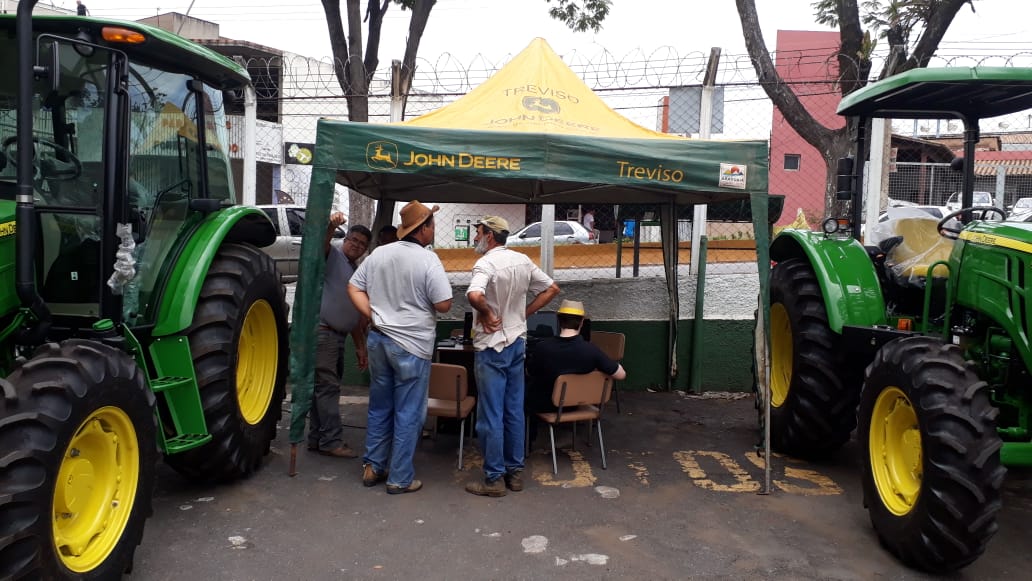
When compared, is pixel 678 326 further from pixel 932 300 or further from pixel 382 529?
pixel 382 529

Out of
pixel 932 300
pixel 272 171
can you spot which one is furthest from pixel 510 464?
pixel 272 171

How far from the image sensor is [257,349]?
538 centimetres

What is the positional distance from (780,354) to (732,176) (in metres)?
1.77

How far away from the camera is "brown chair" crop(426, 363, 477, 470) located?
17.2 feet

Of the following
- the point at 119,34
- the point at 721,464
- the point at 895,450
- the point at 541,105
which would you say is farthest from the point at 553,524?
the point at 119,34

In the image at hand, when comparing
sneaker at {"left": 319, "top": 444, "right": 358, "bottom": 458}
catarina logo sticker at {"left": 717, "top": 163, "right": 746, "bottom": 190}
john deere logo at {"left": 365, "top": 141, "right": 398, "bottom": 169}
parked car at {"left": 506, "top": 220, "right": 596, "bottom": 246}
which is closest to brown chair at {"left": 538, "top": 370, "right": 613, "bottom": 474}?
sneaker at {"left": 319, "top": 444, "right": 358, "bottom": 458}

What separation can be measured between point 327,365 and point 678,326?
3.59 metres

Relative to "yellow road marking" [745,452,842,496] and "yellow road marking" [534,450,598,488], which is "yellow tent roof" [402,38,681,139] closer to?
"yellow road marking" [534,450,598,488]

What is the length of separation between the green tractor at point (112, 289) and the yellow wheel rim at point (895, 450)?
138 inches

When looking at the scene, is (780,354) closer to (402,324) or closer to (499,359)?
(499,359)

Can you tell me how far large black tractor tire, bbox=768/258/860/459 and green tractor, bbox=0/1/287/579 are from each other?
346 centimetres

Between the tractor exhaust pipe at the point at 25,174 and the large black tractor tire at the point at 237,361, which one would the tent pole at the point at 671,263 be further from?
the tractor exhaust pipe at the point at 25,174

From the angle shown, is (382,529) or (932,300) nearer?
(382,529)

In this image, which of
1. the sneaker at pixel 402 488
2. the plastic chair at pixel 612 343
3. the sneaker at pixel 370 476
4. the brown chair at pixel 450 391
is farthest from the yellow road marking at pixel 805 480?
the sneaker at pixel 370 476
